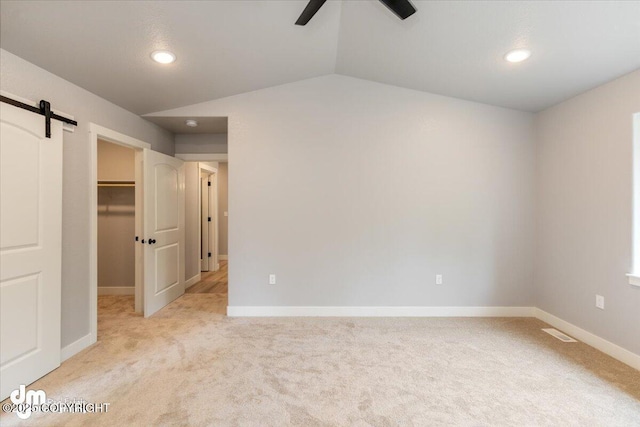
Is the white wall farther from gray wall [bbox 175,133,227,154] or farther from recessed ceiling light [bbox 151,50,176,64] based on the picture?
recessed ceiling light [bbox 151,50,176,64]

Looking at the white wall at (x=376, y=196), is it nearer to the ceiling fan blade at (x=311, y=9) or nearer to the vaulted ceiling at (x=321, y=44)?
the vaulted ceiling at (x=321, y=44)

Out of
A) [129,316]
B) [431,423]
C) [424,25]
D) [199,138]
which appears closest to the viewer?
[431,423]

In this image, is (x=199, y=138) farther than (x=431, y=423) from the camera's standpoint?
Yes

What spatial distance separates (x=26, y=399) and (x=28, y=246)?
1.02 m

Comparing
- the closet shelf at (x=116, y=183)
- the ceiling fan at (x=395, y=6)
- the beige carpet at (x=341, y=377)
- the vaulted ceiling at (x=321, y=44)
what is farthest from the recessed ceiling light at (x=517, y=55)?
the closet shelf at (x=116, y=183)

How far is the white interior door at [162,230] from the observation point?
3164mm

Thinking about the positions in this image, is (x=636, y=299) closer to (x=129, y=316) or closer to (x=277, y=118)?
(x=277, y=118)

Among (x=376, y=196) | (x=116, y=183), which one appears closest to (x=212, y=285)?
(x=116, y=183)

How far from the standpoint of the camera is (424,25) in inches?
83.7

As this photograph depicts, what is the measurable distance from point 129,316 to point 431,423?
331cm

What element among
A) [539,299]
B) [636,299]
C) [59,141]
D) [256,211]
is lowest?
[539,299]

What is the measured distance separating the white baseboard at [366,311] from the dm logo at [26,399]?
1.59 metres

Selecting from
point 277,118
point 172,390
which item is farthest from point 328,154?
point 172,390

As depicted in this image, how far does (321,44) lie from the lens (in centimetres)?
254
